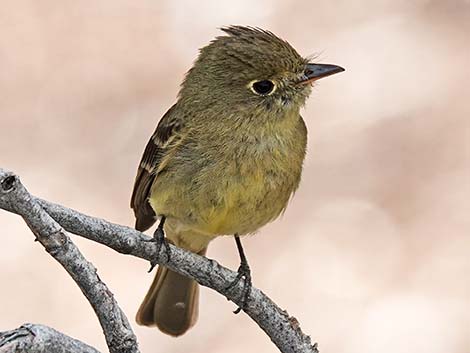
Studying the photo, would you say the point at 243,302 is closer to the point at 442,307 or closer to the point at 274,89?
the point at 274,89

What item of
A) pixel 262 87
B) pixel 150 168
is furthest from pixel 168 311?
pixel 262 87

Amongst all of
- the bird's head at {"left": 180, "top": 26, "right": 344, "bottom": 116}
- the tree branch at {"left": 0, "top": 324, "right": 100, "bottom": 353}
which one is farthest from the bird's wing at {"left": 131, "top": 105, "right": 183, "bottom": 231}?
the tree branch at {"left": 0, "top": 324, "right": 100, "bottom": 353}

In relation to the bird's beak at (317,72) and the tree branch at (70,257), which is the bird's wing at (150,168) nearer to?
the bird's beak at (317,72)

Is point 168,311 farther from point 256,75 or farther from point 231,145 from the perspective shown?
point 256,75

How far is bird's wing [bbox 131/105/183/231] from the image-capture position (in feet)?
11.9

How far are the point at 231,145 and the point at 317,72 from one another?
353 millimetres

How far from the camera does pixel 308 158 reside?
587 cm

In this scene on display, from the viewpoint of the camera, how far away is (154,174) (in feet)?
11.9

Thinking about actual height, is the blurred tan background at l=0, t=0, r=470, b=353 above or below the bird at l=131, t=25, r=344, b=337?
above

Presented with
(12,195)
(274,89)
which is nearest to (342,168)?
(274,89)

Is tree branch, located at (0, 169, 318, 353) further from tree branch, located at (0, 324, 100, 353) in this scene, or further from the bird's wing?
the bird's wing

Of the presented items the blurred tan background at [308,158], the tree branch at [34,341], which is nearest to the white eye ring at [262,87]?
the tree branch at [34,341]

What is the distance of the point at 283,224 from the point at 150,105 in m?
0.91

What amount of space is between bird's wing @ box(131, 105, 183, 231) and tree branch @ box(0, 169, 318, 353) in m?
0.58
